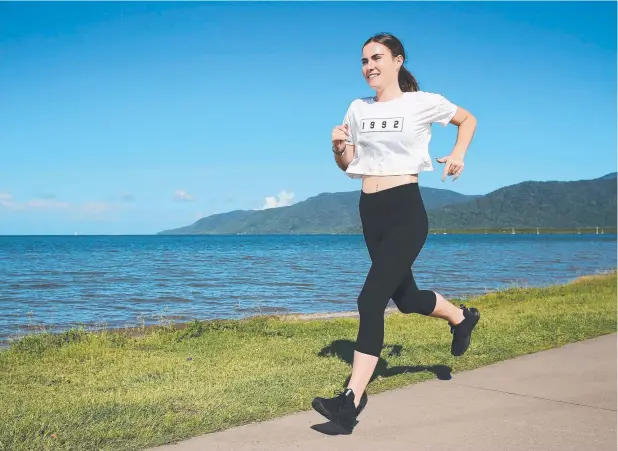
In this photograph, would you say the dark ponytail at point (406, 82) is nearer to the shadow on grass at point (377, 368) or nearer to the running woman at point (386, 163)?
the running woman at point (386, 163)

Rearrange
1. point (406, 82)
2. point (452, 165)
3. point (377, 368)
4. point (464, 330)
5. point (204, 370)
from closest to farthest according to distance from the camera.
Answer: point (452, 165), point (406, 82), point (464, 330), point (377, 368), point (204, 370)

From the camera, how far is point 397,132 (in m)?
4.05

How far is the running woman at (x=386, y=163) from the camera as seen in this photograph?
3.95 m

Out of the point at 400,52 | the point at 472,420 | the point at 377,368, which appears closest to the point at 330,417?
the point at 472,420

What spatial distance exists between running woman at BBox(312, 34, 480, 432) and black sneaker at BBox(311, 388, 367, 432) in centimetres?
8

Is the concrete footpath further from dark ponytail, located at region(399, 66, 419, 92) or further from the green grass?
dark ponytail, located at region(399, 66, 419, 92)

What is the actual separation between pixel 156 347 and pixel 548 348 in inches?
163

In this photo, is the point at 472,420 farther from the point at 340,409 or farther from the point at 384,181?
the point at 384,181

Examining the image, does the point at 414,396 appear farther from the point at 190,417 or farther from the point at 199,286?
the point at 199,286

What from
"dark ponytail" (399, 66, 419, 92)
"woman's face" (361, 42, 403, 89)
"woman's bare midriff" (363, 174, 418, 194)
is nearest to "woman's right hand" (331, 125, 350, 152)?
"woman's bare midriff" (363, 174, 418, 194)

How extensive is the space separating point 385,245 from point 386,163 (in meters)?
0.50

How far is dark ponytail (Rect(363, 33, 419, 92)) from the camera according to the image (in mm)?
4250

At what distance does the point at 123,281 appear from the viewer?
85.1ft

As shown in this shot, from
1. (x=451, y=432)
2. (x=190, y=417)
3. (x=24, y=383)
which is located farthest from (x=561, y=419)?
(x=24, y=383)
